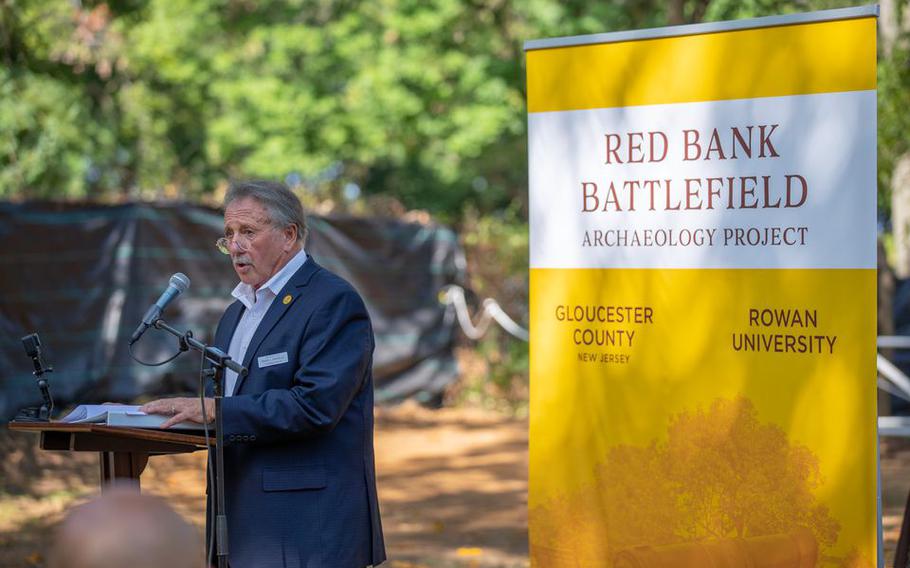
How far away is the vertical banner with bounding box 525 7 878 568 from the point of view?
438 centimetres

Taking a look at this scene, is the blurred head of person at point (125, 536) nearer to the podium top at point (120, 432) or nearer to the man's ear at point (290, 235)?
the podium top at point (120, 432)

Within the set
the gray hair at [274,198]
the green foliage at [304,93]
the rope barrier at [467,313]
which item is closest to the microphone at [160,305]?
the gray hair at [274,198]

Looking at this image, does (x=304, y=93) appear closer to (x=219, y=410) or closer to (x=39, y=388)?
(x=39, y=388)

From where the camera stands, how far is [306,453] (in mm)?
3682

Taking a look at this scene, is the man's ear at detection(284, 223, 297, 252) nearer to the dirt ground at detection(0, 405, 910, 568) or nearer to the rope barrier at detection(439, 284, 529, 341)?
the dirt ground at detection(0, 405, 910, 568)

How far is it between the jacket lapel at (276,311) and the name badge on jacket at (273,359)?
0.18 feet

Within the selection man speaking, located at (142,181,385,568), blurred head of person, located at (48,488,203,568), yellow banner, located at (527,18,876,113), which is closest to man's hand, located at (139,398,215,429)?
man speaking, located at (142,181,385,568)

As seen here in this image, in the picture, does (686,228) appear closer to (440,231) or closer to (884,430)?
(884,430)

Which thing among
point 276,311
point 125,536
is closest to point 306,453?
point 276,311

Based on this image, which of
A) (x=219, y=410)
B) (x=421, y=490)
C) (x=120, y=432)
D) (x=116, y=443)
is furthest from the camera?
(x=421, y=490)

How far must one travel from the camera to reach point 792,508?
14.7ft

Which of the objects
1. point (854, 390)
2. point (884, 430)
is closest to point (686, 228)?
point (854, 390)

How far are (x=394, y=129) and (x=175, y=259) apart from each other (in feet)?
43.2

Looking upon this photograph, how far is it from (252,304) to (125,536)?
2.35 m
